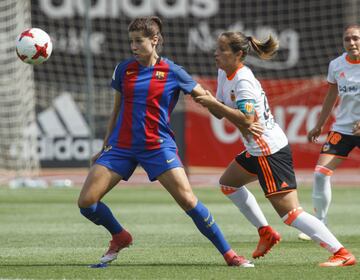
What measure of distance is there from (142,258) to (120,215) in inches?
202

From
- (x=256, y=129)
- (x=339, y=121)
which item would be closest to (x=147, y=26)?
(x=256, y=129)

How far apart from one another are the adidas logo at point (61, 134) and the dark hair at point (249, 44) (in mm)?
12824

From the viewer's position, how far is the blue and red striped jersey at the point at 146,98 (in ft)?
26.0

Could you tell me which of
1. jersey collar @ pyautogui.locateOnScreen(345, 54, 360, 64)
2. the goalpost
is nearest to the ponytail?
jersey collar @ pyautogui.locateOnScreen(345, 54, 360, 64)

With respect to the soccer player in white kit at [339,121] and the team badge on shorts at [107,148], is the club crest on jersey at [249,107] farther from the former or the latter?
the soccer player in white kit at [339,121]

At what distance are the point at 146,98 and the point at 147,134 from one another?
0.28 meters

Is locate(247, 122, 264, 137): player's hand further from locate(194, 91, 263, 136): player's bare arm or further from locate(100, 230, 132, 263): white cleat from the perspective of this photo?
locate(100, 230, 132, 263): white cleat

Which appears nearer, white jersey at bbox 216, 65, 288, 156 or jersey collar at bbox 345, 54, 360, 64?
white jersey at bbox 216, 65, 288, 156

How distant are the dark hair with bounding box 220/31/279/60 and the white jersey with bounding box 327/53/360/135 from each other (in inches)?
100

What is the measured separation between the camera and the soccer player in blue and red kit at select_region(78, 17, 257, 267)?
25.9 ft

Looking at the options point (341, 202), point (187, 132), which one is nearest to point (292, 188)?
point (341, 202)

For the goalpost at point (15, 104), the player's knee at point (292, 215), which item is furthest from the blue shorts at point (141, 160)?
the goalpost at point (15, 104)

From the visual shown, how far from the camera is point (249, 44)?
814 cm

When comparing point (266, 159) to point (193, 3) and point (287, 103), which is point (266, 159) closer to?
point (287, 103)
